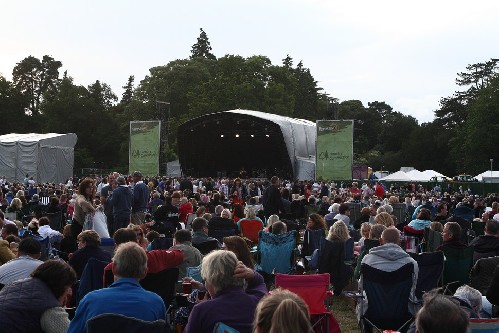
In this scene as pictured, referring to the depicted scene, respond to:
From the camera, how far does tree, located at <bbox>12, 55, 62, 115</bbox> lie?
78250 millimetres

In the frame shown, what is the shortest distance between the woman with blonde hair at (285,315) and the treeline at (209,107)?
5074cm

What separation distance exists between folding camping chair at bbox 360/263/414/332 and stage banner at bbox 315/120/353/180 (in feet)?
85.3

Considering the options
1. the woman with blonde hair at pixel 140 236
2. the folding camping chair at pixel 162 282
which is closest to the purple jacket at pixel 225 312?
the folding camping chair at pixel 162 282

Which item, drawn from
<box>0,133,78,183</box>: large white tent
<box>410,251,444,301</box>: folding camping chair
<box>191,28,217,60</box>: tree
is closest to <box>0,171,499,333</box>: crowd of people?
<box>410,251,444,301</box>: folding camping chair

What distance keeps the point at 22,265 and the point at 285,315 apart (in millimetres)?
3566

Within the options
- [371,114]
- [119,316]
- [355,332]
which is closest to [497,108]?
[371,114]

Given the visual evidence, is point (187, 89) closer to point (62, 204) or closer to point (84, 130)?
point (84, 130)

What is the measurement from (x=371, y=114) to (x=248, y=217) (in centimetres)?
8527

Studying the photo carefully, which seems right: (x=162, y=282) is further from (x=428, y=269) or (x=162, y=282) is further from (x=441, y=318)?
(x=441, y=318)

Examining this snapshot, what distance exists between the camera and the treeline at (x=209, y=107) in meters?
62.5

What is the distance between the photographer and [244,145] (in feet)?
147

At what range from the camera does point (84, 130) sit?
216 ft

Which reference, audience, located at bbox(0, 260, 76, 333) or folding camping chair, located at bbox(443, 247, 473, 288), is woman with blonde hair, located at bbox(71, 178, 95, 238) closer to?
folding camping chair, located at bbox(443, 247, 473, 288)

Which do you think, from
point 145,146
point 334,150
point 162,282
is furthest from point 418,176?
point 162,282
